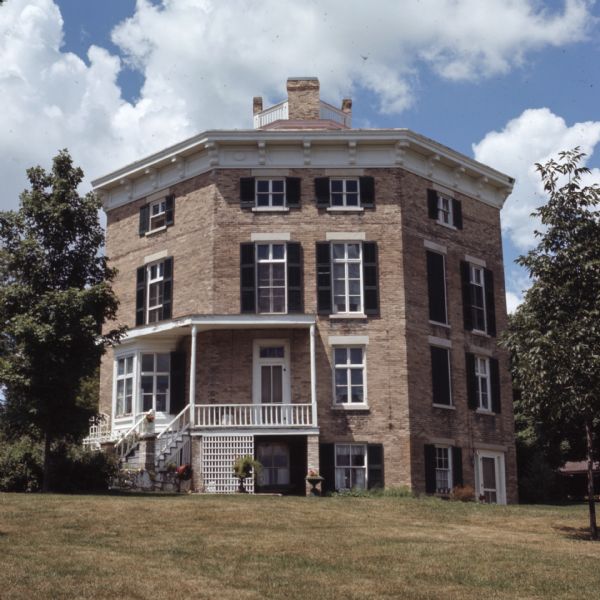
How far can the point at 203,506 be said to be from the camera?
21062 mm

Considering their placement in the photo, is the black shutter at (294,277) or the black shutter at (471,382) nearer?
the black shutter at (294,277)

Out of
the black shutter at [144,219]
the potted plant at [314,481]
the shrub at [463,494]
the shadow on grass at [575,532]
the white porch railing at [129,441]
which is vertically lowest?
the shadow on grass at [575,532]

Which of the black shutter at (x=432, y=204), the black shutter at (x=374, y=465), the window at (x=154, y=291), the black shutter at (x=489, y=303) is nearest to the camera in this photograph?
the black shutter at (x=374, y=465)

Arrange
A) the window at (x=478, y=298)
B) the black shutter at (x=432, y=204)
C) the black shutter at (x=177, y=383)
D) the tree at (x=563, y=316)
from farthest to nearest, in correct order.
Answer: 1. the window at (x=478, y=298)
2. the black shutter at (x=432, y=204)
3. the black shutter at (x=177, y=383)
4. the tree at (x=563, y=316)

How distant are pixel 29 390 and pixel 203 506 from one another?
20.3 feet

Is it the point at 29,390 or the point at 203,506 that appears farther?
the point at 29,390

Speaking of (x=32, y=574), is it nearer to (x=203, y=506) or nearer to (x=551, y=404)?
(x=203, y=506)

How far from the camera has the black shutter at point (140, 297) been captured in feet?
110

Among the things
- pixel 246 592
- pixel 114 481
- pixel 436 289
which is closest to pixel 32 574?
pixel 246 592

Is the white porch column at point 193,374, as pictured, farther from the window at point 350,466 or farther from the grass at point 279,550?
the grass at point 279,550

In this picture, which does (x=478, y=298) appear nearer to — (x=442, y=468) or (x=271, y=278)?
(x=442, y=468)

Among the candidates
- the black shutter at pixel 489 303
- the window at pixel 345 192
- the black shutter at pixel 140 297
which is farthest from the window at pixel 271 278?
the black shutter at pixel 489 303

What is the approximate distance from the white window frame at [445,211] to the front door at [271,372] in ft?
24.6

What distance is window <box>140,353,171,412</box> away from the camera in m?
32.1
